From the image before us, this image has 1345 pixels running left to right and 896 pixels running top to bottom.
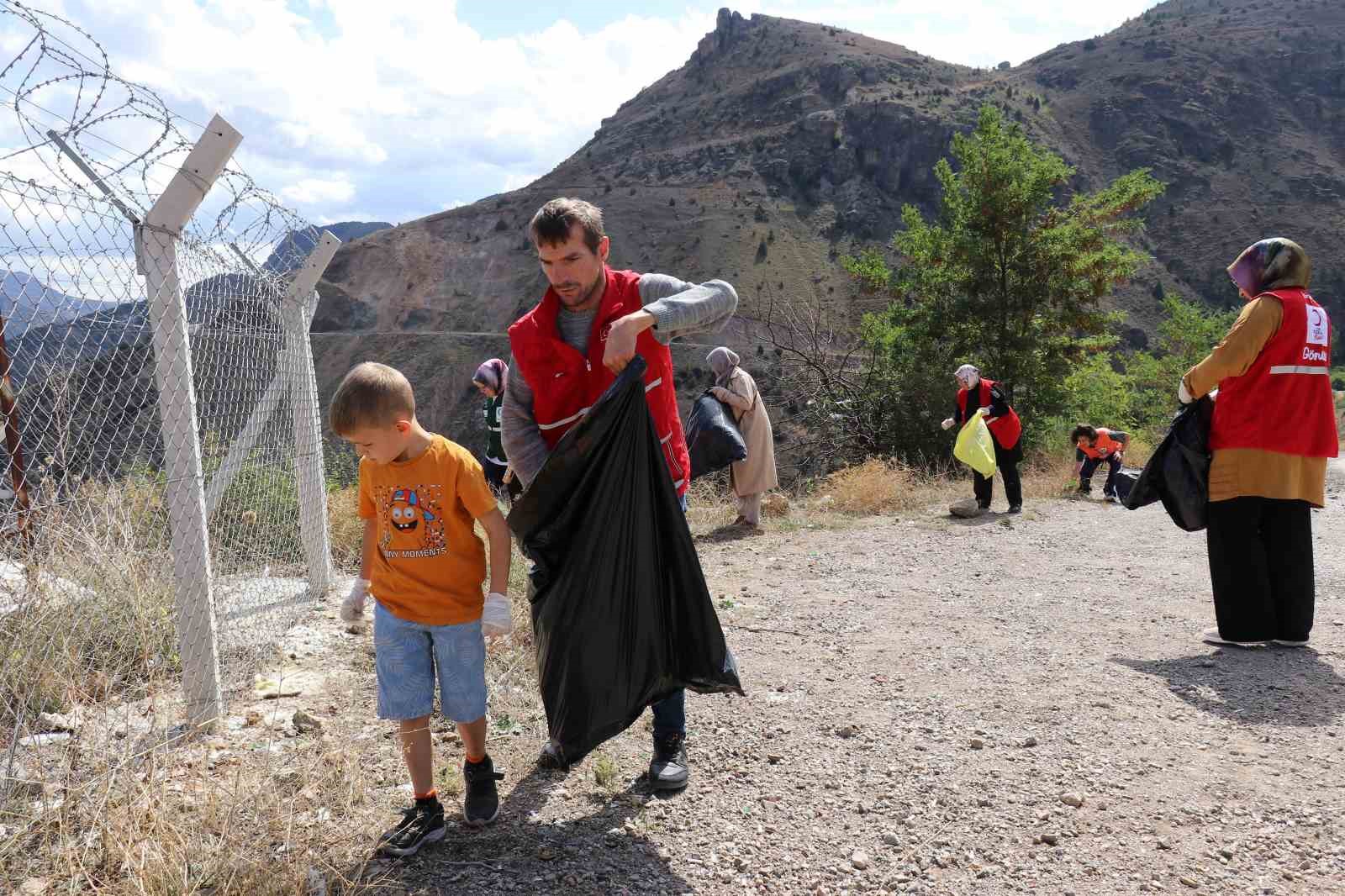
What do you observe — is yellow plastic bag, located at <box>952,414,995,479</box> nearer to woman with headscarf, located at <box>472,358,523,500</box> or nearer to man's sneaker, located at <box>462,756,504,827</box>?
woman with headscarf, located at <box>472,358,523,500</box>

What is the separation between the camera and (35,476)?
445 centimetres

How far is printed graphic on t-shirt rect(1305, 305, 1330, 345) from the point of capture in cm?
397

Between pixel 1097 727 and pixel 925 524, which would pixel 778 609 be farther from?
pixel 925 524

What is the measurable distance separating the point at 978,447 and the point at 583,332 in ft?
21.9

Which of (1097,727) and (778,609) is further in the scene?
(778,609)

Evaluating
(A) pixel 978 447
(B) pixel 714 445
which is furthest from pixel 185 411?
(A) pixel 978 447

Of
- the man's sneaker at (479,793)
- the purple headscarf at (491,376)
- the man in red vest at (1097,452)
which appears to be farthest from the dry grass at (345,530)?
the man in red vest at (1097,452)

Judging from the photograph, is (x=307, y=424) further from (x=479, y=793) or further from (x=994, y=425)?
(x=994, y=425)

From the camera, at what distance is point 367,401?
2.28m

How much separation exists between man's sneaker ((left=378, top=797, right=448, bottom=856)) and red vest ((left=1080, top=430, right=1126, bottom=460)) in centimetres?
913

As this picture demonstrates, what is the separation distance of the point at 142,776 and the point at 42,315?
4.54 ft

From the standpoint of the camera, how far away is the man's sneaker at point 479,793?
2.63 meters

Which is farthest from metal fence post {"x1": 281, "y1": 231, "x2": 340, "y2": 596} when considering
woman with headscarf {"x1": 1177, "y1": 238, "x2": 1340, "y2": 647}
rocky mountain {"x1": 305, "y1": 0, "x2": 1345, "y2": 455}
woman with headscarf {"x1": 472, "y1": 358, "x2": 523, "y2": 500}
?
rocky mountain {"x1": 305, "y1": 0, "x2": 1345, "y2": 455}

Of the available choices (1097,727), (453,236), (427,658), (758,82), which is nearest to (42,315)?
(427,658)
